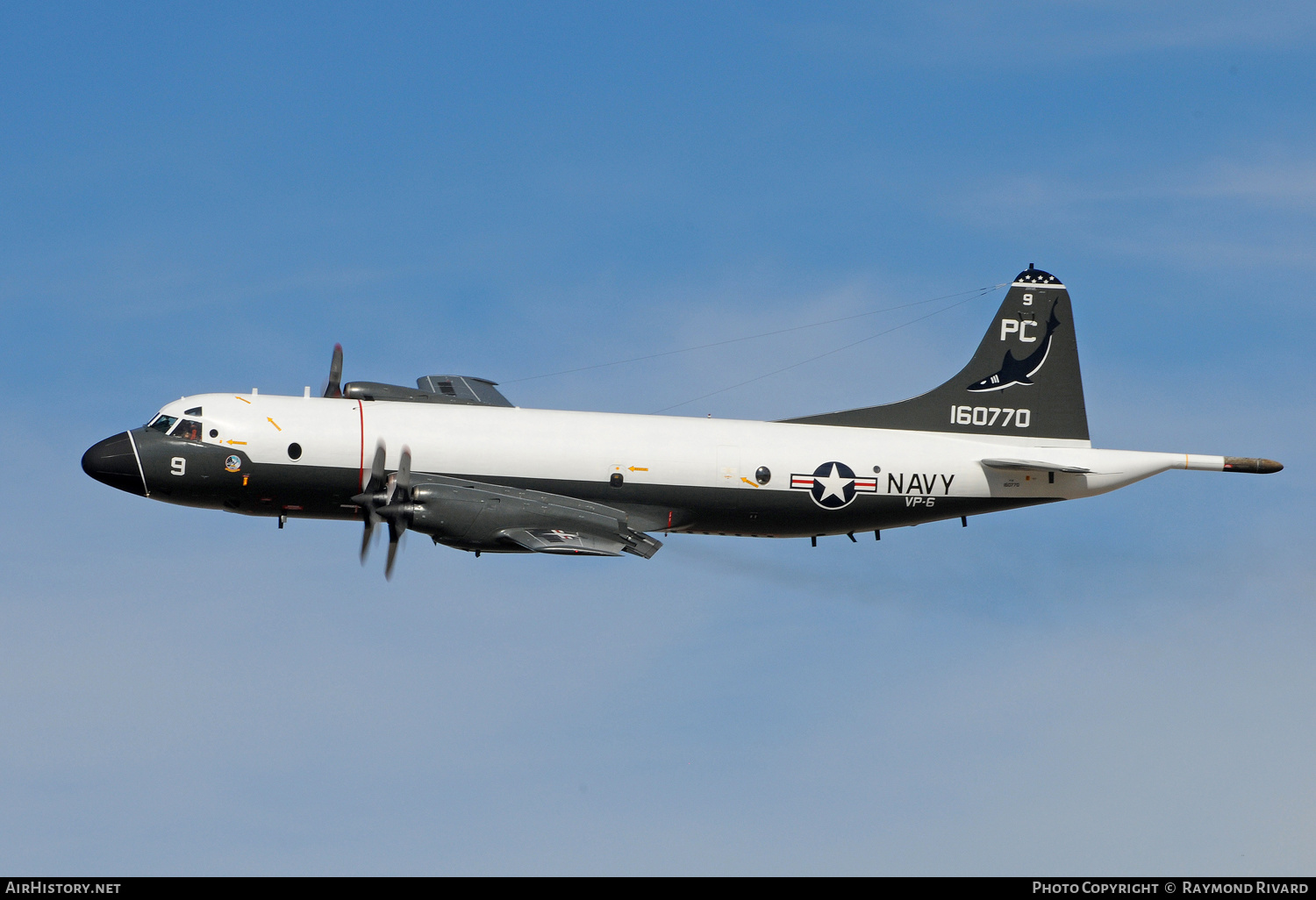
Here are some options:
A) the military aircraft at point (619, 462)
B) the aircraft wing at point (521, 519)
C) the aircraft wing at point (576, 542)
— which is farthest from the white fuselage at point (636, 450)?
the aircraft wing at point (576, 542)

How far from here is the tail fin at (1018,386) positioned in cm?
3662

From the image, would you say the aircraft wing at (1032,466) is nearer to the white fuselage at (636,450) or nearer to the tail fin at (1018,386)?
the white fuselage at (636,450)

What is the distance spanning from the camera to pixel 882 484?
35125 mm

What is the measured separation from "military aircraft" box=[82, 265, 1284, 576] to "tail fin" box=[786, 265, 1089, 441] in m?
0.05

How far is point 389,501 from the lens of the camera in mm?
32375

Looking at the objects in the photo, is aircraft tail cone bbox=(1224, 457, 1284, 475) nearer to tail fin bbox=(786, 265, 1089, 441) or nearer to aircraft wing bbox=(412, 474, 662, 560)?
tail fin bbox=(786, 265, 1089, 441)

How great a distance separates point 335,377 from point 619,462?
306 inches

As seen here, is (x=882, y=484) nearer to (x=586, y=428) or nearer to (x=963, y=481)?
(x=963, y=481)

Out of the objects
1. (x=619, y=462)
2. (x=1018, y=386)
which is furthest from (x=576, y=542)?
(x=1018, y=386)

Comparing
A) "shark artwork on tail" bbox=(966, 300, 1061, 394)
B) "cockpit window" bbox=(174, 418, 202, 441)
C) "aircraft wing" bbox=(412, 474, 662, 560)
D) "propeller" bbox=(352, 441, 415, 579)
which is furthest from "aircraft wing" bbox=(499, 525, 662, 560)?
"shark artwork on tail" bbox=(966, 300, 1061, 394)

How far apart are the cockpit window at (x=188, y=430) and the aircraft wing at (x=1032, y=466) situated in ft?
57.3

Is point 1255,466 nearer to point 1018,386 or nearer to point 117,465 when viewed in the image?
point 1018,386
